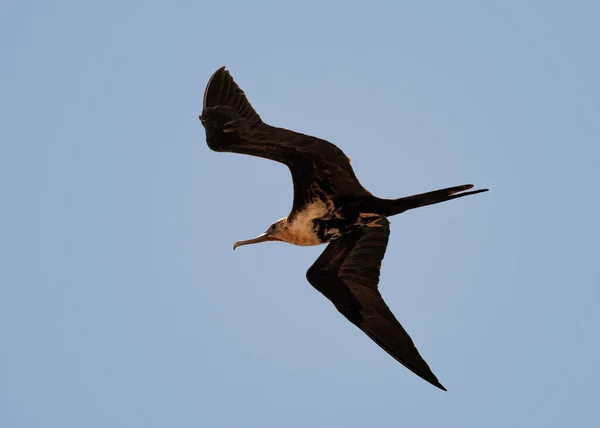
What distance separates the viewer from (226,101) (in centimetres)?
802

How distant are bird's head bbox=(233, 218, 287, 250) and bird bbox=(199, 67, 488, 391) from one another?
10mm

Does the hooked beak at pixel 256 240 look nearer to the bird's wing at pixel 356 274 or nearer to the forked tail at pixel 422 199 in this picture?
the bird's wing at pixel 356 274

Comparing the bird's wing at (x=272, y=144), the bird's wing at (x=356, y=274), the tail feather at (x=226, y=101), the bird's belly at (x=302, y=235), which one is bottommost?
the bird's wing at (x=356, y=274)

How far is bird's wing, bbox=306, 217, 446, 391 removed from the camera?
9562 millimetres

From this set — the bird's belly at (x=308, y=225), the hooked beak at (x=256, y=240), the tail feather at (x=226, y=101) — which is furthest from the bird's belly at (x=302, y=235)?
the tail feather at (x=226, y=101)

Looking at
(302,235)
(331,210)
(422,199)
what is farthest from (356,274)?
(422,199)

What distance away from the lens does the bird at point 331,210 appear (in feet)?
26.9

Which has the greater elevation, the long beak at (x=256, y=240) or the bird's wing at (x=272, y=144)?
the bird's wing at (x=272, y=144)

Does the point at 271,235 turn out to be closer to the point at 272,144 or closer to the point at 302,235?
the point at 302,235

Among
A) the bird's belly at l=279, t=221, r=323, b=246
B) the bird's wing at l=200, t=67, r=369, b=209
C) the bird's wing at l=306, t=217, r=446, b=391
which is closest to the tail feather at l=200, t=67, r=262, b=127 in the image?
the bird's wing at l=200, t=67, r=369, b=209

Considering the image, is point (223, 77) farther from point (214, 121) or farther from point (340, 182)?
point (340, 182)

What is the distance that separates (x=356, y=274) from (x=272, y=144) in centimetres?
193

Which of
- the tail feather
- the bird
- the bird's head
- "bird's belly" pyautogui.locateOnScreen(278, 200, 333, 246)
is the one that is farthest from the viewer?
the bird's head

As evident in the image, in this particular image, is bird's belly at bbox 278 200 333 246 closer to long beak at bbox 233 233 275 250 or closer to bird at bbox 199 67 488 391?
bird at bbox 199 67 488 391
